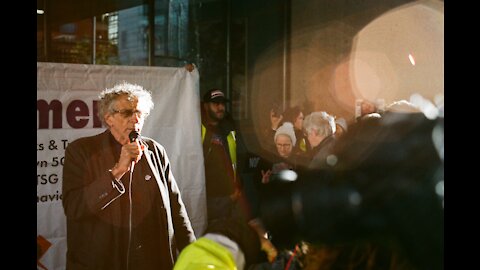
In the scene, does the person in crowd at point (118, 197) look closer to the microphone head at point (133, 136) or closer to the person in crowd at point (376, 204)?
the microphone head at point (133, 136)

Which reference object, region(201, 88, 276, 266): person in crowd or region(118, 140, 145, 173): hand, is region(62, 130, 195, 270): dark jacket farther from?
region(201, 88, 276, 266): person in crowd

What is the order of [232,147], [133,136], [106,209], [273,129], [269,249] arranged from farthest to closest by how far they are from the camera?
[273,129] → [232,147] → [133,136] → [106,209] → [269,249]

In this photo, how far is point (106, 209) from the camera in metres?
3.73

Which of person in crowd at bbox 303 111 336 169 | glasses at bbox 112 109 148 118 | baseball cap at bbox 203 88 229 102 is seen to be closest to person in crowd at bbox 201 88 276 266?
baseball cap at bbox 203 88 229 102

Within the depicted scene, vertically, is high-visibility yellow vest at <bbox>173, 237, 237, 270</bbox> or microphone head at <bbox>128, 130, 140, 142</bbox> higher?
microphone head at <bbox>128, 130, 140, 142</bbox>

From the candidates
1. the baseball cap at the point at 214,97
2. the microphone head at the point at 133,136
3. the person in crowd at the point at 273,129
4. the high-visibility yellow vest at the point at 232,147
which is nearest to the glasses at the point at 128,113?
the microphone head at the point at 133,136

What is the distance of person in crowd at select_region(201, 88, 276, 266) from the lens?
5319mm

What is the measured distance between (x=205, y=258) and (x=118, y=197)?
1.96 metres

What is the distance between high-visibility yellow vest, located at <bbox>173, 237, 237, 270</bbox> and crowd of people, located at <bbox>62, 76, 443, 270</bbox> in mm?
651

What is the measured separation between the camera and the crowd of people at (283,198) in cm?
324

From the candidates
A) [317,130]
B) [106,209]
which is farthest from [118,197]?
[317,130]

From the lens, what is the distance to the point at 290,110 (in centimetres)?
667

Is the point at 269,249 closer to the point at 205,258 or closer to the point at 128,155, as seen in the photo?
the point at 205,258
